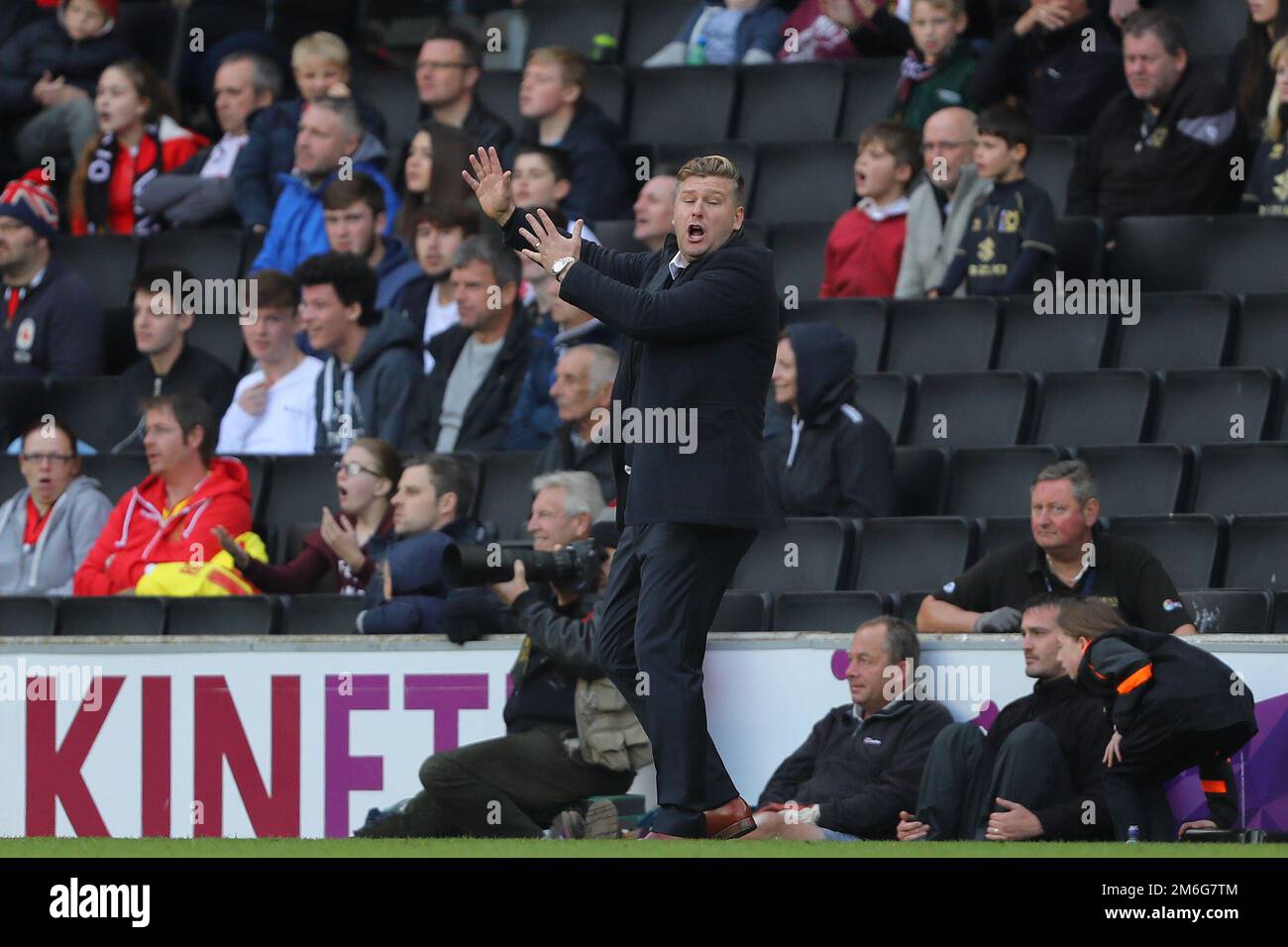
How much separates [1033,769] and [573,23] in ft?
21.5

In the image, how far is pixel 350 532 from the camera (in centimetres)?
884

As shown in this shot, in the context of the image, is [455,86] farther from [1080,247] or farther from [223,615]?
[223,615]

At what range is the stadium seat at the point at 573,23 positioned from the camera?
41.3ft

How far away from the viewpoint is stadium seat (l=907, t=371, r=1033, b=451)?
31.0 feet

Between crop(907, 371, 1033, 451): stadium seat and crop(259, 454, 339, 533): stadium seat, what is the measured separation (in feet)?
7.62

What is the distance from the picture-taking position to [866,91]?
11547mm

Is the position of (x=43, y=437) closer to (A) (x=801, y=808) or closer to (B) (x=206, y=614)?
(B) (x=206, y=614)

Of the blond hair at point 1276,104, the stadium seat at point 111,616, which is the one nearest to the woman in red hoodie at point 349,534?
the stadium seat at point 111,616

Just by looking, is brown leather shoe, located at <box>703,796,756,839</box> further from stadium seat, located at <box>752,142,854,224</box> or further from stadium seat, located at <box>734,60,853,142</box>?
stadium seat, located at <box>734,60,853,142</box>

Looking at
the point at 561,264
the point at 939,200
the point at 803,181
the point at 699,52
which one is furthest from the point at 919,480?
the point at 699,52

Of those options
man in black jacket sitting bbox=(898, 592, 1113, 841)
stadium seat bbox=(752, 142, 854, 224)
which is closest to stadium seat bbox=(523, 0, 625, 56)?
stadium seat bbox=(752, 142, 854, 224)

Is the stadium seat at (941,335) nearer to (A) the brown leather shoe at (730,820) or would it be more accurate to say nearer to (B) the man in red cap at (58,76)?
(A) the brown leather shoe at (730,820)
